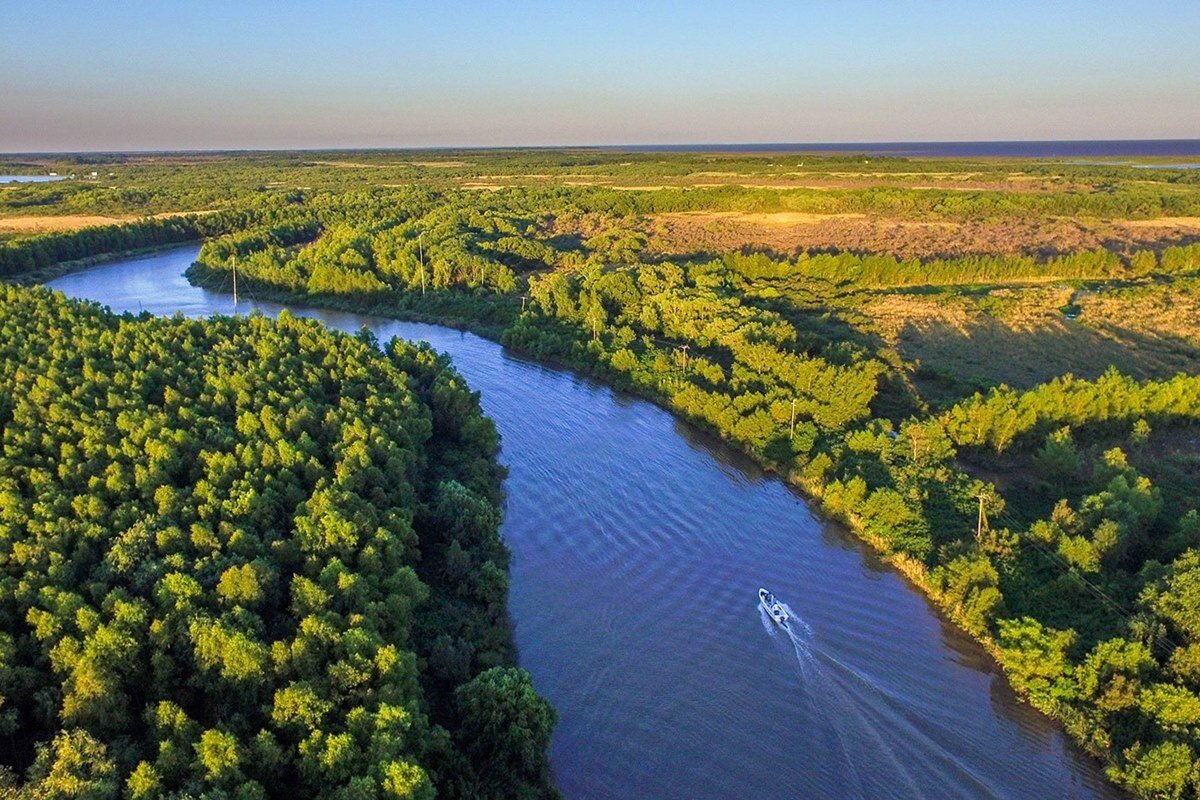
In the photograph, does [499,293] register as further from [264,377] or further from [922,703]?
[922,703]

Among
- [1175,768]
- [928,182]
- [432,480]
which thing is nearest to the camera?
[1175,768]

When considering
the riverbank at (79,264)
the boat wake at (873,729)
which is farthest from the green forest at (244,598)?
the riverbank at (79,264)

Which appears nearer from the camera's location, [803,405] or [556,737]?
[556,737]

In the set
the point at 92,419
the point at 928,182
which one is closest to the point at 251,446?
the point at 92,419

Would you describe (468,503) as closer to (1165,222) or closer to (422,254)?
(422,254)

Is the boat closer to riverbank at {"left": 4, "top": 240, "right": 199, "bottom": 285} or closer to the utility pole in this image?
the utility pole

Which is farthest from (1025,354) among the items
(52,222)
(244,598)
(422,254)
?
(52,222)

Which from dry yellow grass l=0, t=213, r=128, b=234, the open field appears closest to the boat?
the open field
